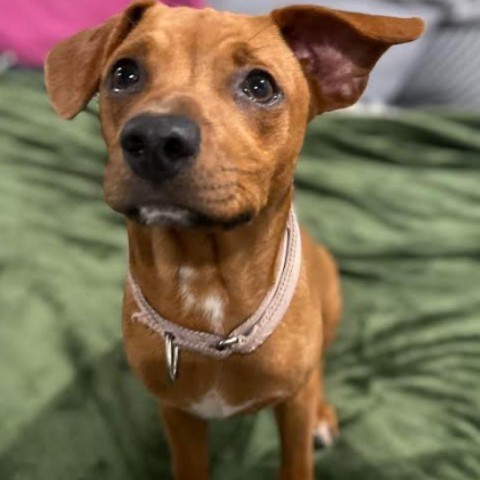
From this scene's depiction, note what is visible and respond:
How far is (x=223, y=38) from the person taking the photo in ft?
3.35

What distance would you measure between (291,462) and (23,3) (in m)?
1.31

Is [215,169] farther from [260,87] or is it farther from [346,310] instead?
[346,310]

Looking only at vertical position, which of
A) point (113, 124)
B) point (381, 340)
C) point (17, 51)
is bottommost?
point (381, 340)

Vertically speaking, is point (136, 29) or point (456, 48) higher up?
point (136, 29)

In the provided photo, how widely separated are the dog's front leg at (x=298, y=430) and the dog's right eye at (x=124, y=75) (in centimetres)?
52

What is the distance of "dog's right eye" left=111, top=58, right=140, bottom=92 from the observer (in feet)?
3.37

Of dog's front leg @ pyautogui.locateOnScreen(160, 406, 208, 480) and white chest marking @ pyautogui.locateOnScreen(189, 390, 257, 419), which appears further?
dog's front leg @ pyautogui.locateOnScreen(160, 406, 208, 480)

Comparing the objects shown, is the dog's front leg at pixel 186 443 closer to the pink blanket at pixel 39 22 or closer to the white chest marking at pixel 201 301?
the white chest marking at pixel 201 301

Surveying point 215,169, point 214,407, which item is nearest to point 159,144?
point 215,169

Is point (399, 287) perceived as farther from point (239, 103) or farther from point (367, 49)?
point (239, 103)

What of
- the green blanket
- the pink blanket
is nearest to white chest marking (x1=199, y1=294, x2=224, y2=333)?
the green blanket

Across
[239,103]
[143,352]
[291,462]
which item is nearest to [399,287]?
[291,462]

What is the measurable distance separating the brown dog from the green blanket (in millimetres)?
177

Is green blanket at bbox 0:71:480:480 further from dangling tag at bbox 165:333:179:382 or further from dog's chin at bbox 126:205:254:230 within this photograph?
dog's chin at bbox 126:205:254:230
